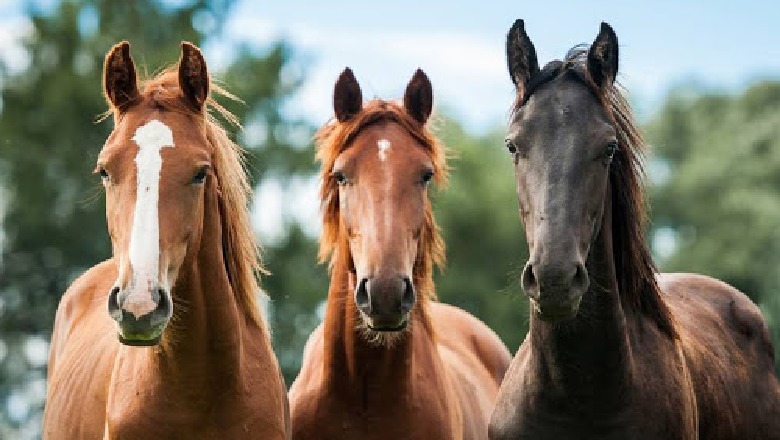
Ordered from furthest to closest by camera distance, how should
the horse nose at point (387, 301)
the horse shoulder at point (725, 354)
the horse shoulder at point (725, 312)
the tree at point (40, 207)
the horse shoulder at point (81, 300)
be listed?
1. the tree at point (40, 207)
2. the horse shoulder at point (81, 300)
3. the horse shoulder at point (725, 312)
4. the horse shoulder at point (725, 354)
5. the horse nose at point (387, 301)

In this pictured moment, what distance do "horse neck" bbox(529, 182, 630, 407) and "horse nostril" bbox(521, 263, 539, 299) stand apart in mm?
556

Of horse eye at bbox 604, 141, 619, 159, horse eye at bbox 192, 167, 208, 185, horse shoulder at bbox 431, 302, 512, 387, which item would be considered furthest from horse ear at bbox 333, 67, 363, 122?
horse shoulder at bbox 431, 302, 512, 387

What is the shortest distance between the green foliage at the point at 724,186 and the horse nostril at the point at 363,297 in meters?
20.0

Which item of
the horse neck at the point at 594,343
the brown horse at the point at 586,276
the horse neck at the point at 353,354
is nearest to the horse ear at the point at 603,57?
the brown horse at the point at 586,276

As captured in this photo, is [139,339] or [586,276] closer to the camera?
[139,339]

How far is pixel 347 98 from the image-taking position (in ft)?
22.9

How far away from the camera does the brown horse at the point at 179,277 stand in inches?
206

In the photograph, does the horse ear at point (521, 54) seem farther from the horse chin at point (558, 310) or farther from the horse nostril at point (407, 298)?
the horse chin at point (558, 310)

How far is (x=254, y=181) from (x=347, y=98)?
1371 centimetres

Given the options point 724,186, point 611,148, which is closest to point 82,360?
point 611,148

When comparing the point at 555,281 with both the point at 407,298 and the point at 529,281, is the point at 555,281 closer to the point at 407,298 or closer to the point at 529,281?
the point at 529,281

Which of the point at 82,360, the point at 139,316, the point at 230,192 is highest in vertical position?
the point at 230,192

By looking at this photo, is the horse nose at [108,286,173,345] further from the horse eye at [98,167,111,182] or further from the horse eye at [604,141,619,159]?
the horse eye at [604,141,619,159]

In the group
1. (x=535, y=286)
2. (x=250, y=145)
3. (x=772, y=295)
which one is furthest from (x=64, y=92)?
(x=535, y=286)
